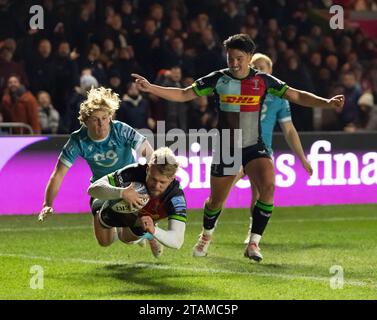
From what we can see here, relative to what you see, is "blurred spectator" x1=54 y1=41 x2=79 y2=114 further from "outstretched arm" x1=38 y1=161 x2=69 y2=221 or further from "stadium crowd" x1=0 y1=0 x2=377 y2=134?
"outstretched arm" x1=38 y1=161 x2=69 y2=221

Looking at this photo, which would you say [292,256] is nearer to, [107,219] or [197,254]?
A: [197,254]

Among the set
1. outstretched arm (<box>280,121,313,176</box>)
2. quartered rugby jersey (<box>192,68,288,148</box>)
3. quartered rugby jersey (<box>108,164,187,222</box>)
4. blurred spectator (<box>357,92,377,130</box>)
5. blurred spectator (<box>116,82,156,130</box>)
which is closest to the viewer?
quartered rugby jersey (<box>108,164,187,222</box>)

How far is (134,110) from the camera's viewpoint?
1733cm

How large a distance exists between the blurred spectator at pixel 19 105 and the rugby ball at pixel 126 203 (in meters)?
6.36

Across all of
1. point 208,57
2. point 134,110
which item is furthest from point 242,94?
point 208,57

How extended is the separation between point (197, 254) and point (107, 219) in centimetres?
153

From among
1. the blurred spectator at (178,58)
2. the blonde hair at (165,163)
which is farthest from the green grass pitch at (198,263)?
the blurred spectator at (178,58)

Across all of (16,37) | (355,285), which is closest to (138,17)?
(16,37)

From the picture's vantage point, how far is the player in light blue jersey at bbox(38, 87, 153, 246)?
10.8 m

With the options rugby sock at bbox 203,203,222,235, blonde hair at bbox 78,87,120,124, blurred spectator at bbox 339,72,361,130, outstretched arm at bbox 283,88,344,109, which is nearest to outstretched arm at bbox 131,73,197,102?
blonde hair at bbox 78,87,120,124

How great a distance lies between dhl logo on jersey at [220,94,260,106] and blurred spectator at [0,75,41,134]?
5.68m

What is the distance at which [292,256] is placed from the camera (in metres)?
11.8

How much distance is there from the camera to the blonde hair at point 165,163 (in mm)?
9242

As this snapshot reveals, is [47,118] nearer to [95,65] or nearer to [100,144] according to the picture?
[95,65]
